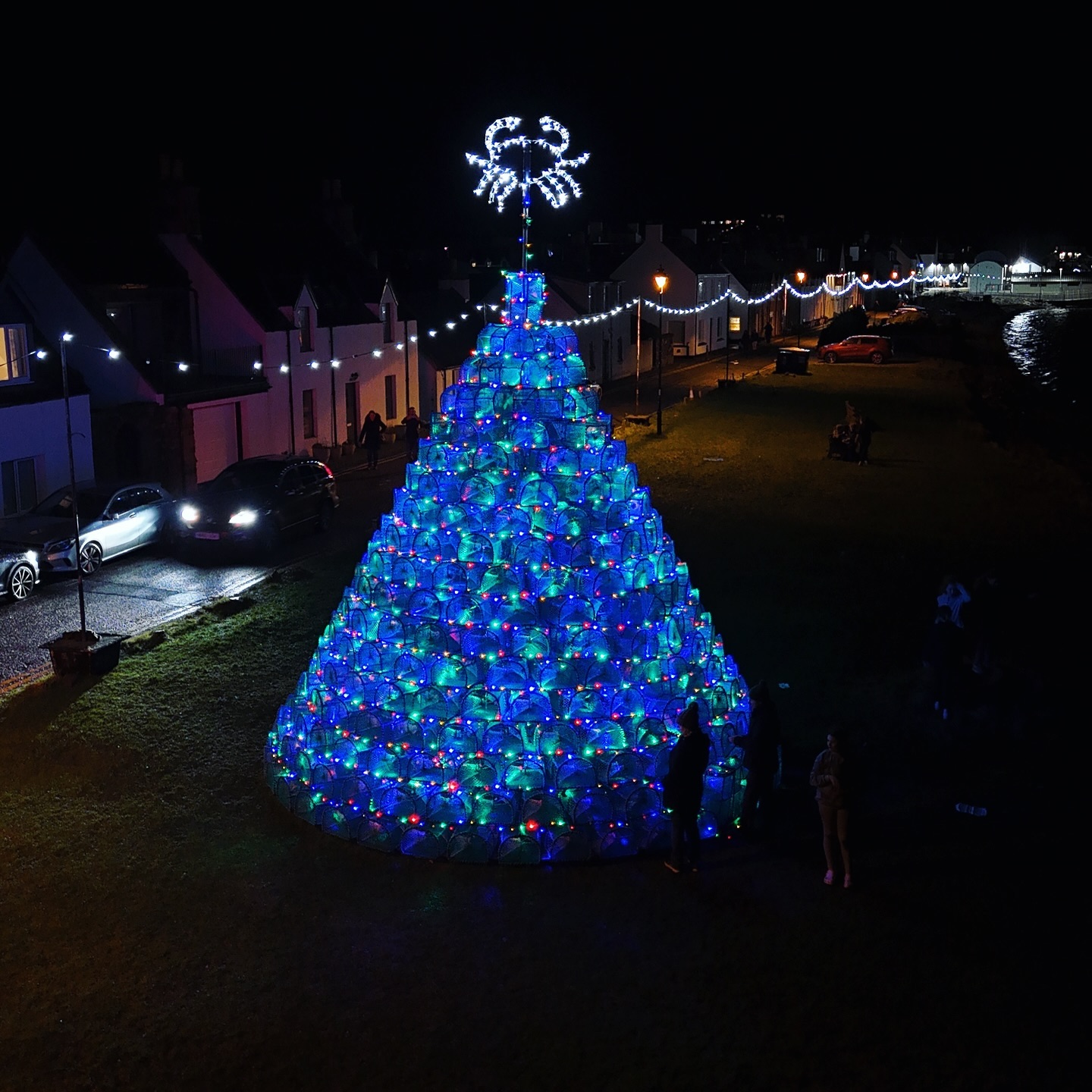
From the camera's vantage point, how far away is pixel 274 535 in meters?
22.6

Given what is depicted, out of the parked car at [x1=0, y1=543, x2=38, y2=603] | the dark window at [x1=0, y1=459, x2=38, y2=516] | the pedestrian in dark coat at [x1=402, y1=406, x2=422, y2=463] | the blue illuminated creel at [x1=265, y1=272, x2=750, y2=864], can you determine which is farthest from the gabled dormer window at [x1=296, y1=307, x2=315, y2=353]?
the blue illuminated creel at [x1=265, y1=272, x2=750, y2=864]

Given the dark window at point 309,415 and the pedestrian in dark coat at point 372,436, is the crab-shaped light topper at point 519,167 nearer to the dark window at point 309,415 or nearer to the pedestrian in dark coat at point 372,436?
the pedestrian in dark coat at point 372,436

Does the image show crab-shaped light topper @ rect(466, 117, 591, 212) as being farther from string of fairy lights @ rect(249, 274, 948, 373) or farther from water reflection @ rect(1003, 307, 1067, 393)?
water reflection @ rect(1003, 307, 1067, 393)

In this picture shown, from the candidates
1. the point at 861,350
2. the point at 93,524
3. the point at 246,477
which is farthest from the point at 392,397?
the point at 861,350

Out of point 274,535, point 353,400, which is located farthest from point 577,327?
point 274,535

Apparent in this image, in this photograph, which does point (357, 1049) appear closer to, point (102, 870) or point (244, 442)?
point (102, 870)

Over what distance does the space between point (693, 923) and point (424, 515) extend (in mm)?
4539

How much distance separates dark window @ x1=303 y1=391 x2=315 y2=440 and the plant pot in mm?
20546

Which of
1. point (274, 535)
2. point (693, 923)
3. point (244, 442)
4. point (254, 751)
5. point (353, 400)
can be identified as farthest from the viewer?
point (353, 400)

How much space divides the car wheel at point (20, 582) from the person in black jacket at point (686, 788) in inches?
540

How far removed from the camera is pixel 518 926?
8.88 metres

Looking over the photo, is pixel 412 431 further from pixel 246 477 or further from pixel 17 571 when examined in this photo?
pixel 17 571

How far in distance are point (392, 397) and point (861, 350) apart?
33933 mm

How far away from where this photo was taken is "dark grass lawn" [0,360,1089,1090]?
7367mm
